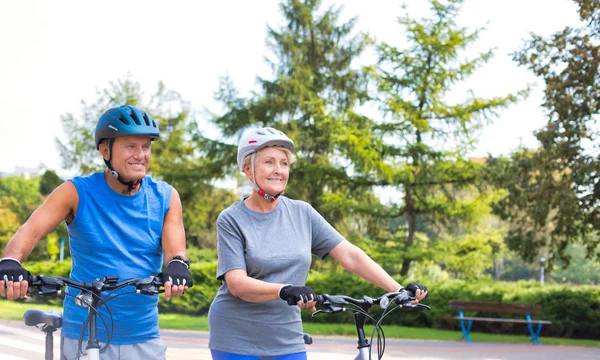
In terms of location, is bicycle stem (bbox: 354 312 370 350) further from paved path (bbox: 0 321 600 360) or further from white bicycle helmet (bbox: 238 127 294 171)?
paved path (bbox: 0 321 600 360)

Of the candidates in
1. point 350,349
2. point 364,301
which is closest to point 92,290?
point 364,301


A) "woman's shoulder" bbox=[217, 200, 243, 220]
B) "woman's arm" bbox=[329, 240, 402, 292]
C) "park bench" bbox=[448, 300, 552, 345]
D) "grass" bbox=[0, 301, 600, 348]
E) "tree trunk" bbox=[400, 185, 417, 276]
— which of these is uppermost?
"tree trunk" bbox=[400, 185, 417, 276]

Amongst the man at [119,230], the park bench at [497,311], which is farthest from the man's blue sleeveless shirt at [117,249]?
the park bench at [497,311]

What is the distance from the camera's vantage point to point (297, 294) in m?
3.22

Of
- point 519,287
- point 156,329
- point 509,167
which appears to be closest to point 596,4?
point 509,167

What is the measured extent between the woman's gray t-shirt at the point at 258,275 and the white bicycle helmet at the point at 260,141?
0.88 ft

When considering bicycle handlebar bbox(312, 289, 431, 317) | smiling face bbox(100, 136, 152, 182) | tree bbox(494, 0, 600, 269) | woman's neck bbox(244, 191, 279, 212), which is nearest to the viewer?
bicycle handlebar bbox(312, 289, 431, 317)

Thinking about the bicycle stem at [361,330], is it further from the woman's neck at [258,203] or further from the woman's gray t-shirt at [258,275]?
the woman's neck at [258,203]

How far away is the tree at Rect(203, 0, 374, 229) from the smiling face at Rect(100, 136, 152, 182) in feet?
84.5

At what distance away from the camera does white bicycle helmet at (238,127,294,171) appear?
12.5ft

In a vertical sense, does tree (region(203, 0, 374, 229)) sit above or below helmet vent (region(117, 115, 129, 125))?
above

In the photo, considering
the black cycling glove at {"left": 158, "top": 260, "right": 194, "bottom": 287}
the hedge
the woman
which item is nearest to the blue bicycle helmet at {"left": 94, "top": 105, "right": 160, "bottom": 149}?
the woman

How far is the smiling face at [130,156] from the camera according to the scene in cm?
362

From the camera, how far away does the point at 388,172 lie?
2355cm
